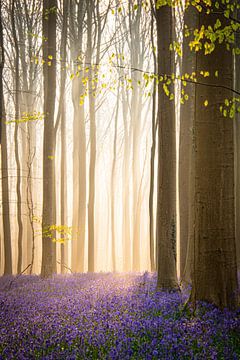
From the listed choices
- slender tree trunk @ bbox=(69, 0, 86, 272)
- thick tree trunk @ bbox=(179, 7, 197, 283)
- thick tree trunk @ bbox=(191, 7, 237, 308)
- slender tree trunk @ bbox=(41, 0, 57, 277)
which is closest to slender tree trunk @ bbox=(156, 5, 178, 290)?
thick tree trunk @ bbox=(179, 7, 197, 283)

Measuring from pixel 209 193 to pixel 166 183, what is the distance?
89.4 inches

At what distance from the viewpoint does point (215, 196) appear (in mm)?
6281

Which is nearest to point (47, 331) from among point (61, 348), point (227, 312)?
point (61, 348)

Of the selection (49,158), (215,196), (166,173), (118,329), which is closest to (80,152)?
(49,158)

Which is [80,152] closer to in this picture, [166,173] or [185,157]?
[185,157]

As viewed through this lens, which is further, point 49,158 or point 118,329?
point 49,158

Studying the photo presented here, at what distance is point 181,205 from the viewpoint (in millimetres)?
10375

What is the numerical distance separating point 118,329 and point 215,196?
8.55 feet

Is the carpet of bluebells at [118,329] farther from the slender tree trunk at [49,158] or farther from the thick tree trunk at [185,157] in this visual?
the slender tree trunk at [49,158]

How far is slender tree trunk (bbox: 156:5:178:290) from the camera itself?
8.43 metres

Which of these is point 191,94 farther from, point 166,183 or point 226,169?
point 226,169

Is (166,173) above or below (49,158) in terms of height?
below

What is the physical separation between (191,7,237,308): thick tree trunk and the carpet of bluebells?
16.1 inches

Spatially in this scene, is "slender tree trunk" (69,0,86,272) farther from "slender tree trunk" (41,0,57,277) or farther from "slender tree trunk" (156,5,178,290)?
"slender tree trunk" (156,5,178,290)
